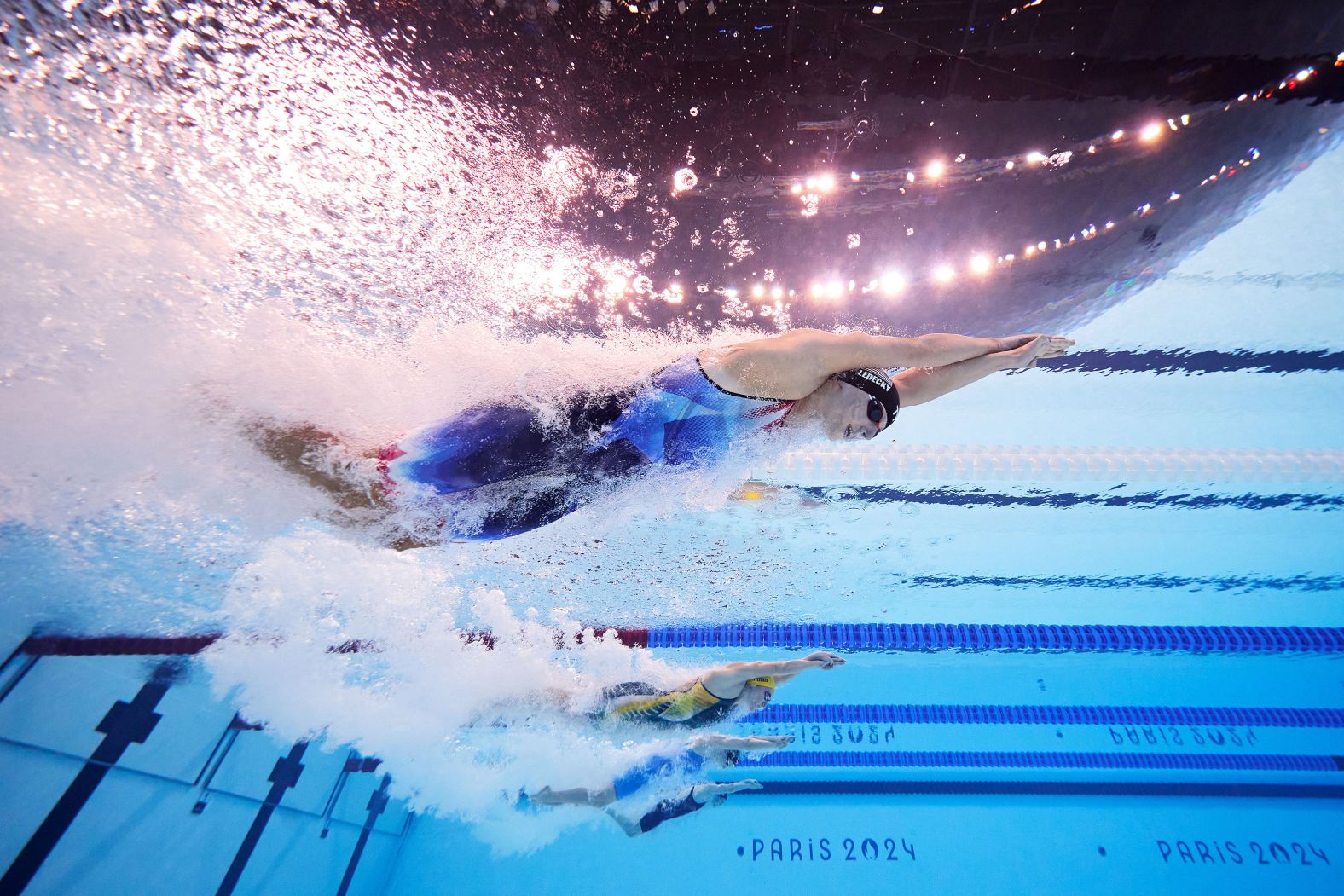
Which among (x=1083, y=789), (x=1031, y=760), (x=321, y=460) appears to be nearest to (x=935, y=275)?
(x=321, y=460)

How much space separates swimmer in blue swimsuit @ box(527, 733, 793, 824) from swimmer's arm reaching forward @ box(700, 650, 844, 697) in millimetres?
787

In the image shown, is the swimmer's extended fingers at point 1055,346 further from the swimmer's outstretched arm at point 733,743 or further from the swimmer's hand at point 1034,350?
the swimmer's outstretched arm at point 733,743

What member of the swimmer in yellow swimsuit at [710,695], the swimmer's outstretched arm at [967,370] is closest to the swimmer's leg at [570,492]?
the swimmer's outstretched arm at [967,370]

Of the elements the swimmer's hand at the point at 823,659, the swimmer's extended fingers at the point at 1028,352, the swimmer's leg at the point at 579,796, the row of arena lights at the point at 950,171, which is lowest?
the swimmer's leg at the point at 579,796

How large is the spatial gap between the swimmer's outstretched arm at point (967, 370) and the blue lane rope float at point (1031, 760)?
14.3ft

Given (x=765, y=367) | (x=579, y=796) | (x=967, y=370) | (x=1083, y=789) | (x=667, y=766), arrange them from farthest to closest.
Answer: (x=1083, y=789) < (x=667, y=766) < (x=579, y=796) < (x=967, y=370) < (x=765, y=367)

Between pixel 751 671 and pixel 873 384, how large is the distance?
2305mm

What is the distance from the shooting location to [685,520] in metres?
4.03

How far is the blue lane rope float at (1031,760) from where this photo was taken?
493cm

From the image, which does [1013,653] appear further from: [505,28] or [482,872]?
[505,28]

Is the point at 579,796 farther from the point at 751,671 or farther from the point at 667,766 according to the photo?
the point at 751,671

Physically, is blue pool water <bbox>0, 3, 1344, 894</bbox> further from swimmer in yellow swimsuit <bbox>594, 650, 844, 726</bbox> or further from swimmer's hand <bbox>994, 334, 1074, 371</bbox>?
swimmer's hand <bbox>994, 334, 1074, 371</bbox>

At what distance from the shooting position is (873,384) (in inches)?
82.4

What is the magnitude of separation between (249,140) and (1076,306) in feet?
13.9
